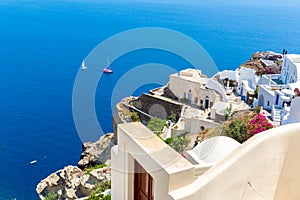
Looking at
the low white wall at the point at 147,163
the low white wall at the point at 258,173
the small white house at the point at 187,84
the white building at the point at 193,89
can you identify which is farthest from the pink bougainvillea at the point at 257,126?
the small white house at the point at 187,84

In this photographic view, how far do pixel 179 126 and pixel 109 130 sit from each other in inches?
563

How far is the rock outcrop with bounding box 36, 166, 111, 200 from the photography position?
48.2ft

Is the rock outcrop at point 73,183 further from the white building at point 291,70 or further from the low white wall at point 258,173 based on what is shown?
the white building at point 291,70

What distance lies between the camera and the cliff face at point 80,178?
14880 millimetres

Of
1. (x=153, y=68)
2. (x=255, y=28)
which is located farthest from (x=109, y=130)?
(x=255, y=28)

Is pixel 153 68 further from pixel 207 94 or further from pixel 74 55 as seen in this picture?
pixel 74 55

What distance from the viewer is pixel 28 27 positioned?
352 feet

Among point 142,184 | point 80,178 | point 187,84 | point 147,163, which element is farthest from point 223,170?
point 187,84

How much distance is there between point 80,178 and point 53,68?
2105 inches

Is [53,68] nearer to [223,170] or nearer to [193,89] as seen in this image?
[193,89]

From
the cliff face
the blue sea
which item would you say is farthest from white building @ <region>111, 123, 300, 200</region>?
the blue sea

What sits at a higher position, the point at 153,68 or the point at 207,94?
the point at 153,68

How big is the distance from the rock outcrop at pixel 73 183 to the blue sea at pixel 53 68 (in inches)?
444

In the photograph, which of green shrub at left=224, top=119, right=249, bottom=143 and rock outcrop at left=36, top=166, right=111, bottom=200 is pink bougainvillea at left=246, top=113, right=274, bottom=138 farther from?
rock outcrop at left=36, top=166, right=111, bottom=200
